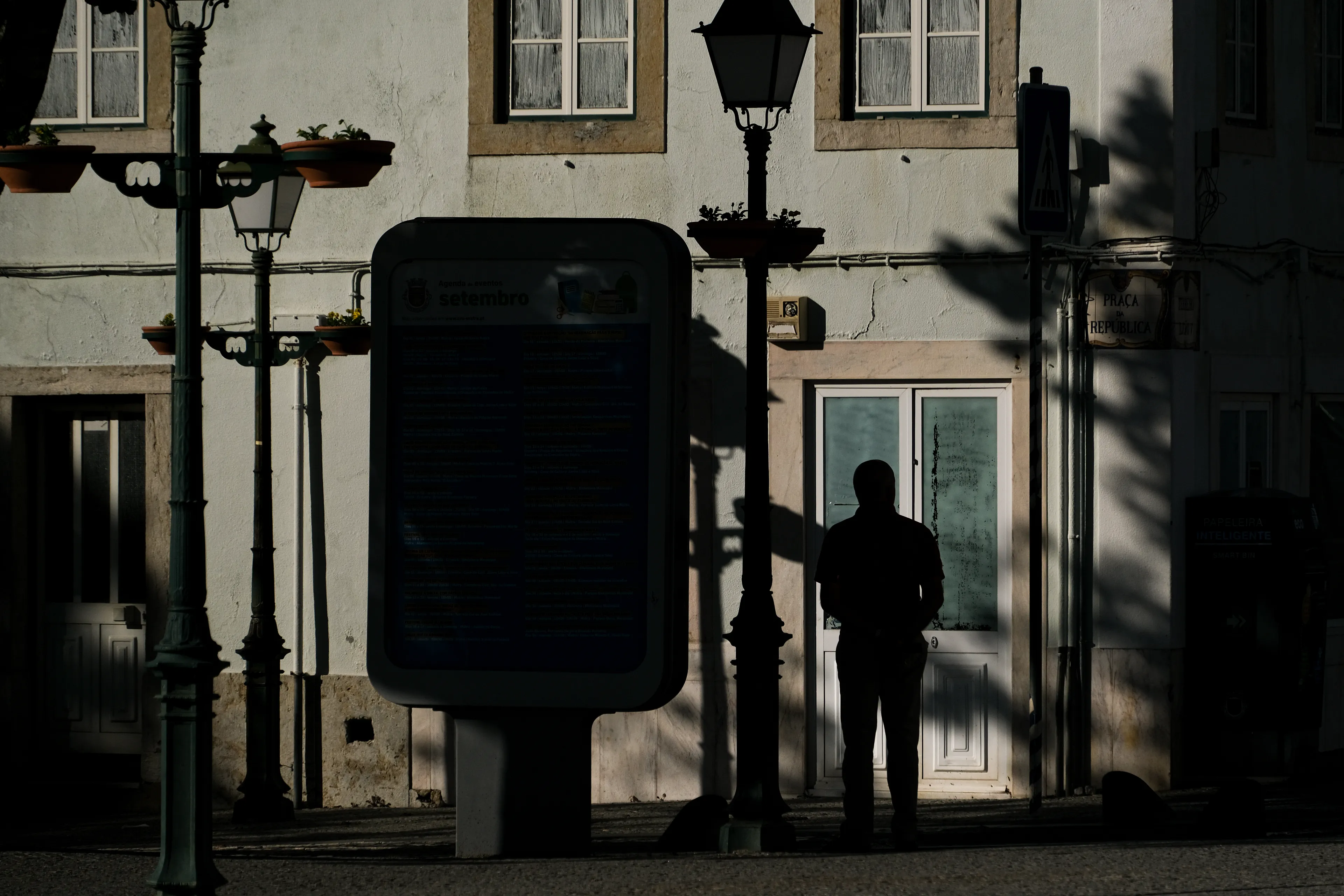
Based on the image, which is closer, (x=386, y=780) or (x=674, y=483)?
(x=674, y=483)

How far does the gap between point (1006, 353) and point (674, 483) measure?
436cm

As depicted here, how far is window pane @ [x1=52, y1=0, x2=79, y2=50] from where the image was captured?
42.0ft

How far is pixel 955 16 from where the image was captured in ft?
38.5

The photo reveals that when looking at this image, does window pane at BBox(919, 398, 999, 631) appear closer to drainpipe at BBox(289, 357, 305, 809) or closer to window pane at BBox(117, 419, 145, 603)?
drainpipe at BBox(289, 357, 305, 809)

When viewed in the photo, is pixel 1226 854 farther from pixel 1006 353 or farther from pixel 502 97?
pixel 502 97

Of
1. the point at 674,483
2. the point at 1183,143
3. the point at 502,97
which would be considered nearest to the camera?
the point at 674,483

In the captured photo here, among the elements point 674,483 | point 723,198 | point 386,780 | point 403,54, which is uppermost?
point 403,54

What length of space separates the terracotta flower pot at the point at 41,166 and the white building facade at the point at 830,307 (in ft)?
14.4

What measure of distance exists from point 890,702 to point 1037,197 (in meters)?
2.67

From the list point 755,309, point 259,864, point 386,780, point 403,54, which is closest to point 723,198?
point 403,54

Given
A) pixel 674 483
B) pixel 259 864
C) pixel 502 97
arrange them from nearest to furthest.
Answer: pixel 674 483
pixel 259 864
pixel 502 97

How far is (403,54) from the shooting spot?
1227 centimetres

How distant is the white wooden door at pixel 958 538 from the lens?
1162cm

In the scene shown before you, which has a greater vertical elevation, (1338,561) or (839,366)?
(839,366)
